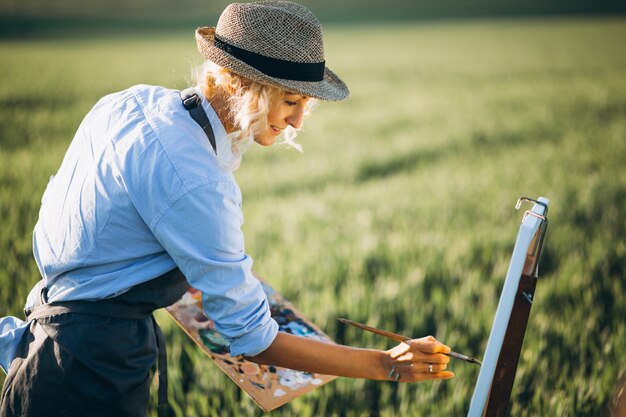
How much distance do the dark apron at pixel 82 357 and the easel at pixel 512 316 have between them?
0.78 metres

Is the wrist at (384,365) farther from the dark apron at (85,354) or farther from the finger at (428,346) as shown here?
the dark apron at (85,354)

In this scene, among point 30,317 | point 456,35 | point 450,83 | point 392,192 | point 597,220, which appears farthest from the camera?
point 456,35

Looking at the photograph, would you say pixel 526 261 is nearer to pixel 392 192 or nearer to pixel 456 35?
pixel 392 192

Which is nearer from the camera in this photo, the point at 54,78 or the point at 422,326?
the point at 422,326

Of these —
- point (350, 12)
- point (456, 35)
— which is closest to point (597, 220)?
point (456, 35)

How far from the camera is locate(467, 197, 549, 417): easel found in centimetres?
117

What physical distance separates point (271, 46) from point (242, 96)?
0.14m

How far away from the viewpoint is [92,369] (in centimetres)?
141

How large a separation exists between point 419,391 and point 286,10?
5.58 ft

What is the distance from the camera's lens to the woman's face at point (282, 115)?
4.71ft

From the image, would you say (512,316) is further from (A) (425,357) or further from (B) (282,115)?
(B) (282,115)

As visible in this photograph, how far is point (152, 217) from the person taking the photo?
128 centimetres

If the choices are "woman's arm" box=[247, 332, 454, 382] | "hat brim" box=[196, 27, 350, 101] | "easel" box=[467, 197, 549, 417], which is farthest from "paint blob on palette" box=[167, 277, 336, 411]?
"hat brim" box=[196, 27, 350, 101]

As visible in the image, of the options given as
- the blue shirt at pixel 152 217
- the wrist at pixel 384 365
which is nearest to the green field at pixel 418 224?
the blue shirt at pixel 152 217
